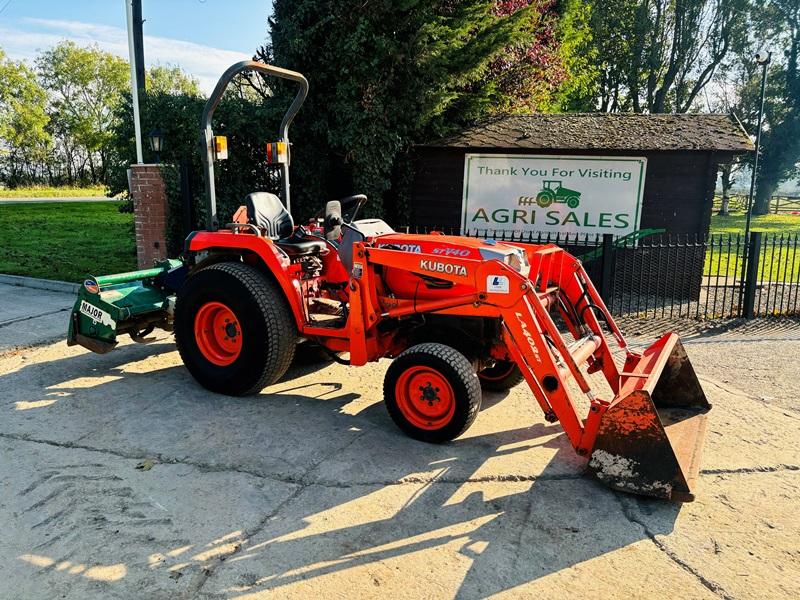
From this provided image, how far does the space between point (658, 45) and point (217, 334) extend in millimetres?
29733

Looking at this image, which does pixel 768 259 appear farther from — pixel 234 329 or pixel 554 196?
pixel 234 329

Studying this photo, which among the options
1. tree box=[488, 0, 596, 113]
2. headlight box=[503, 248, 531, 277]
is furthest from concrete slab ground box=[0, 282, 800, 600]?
tree box=[488, 0, 596, 113]

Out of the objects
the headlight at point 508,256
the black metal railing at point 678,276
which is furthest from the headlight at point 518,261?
the black metal railing at point 678,276

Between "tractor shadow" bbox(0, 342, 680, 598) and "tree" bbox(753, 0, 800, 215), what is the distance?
3868cm

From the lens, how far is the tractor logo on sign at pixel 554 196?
10.3m

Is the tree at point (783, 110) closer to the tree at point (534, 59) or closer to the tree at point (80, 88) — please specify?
the tree at point (534, 59)

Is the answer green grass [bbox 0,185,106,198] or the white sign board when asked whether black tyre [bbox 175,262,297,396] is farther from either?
green grass [bbox 0,185,106,198]

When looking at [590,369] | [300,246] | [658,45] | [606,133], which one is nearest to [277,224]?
[300,246]

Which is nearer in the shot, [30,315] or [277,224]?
[277,224]

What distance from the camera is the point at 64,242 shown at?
13938 millimetres

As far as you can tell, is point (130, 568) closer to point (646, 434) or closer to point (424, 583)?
point (424, 583)

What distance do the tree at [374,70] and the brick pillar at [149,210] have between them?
219cm

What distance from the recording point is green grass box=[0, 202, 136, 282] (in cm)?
1059

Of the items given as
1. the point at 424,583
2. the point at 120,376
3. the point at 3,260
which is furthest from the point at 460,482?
the point at 3,260
